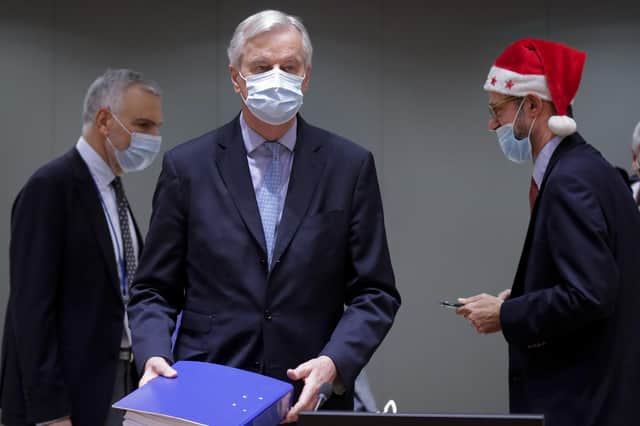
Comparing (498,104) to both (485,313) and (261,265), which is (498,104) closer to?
(485,313)

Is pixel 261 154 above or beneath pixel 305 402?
above

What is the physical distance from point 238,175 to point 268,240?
0.58ft

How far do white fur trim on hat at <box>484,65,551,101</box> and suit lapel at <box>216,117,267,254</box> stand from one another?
40.9 inches

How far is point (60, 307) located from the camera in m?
3.03

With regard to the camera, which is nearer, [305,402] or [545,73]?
[305,402]

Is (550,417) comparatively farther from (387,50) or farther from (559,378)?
(387,50)

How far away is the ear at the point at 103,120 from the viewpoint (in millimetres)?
3395

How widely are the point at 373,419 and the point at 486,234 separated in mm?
4481

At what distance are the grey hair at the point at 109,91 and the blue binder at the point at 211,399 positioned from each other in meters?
1.94

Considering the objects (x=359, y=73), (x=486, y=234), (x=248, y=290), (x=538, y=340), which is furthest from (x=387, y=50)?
(x=248, y=290)

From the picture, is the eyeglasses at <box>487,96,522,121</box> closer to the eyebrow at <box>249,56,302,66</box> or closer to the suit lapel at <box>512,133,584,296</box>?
the suit lapel at <box>512,133,584,296</box>

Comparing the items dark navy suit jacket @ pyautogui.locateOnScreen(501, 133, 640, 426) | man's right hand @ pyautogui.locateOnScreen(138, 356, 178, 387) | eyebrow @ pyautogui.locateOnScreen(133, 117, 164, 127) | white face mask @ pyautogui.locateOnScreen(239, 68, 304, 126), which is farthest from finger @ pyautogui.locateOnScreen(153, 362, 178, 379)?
eyebrow @ pyautogui.locateOnScreen(133, 117, 164, 127)

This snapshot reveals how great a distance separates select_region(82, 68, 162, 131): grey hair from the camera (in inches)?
135

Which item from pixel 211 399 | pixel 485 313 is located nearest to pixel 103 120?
pixel 485 313
